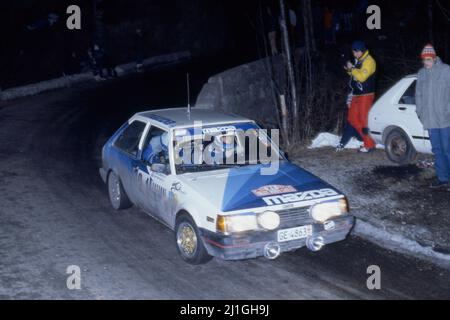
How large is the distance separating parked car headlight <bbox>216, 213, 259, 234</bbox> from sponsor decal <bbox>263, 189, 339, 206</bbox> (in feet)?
0.87

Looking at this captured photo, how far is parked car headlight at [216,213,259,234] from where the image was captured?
6855mm

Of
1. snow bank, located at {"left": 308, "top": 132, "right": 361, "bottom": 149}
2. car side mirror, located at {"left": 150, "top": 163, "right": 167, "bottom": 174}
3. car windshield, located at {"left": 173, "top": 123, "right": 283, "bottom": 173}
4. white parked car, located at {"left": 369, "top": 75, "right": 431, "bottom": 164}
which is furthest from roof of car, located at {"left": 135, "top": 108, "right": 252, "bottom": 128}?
snow bank, located at {"left": 308, "top": 132, "right": 361, "bottom": 149}

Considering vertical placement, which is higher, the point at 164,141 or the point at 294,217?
the point at 164,141

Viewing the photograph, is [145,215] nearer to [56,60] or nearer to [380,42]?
[380,42]

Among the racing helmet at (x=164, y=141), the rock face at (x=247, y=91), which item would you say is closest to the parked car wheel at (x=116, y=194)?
the racing helmet at (x=164, y=141)

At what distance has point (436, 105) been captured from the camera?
9.45m

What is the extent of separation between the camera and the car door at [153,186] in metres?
7.86

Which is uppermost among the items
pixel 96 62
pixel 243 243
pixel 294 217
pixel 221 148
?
pixel 96 62

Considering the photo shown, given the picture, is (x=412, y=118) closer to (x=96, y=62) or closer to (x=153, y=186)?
(x=153, y=186)

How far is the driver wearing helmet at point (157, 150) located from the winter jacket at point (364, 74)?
14.0 ft

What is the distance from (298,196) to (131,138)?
119 inches

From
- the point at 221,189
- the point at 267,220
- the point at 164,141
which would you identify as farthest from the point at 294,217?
the point at 164,141
